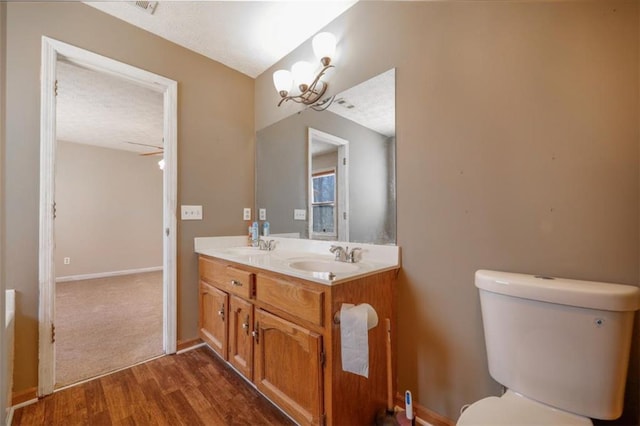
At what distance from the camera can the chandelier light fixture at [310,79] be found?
5.40 ft

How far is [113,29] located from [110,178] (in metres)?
3.70

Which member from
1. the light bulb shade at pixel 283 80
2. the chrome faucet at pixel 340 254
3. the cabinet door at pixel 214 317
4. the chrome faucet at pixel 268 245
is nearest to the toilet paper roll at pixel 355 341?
the chrome faucet at pixel 340 254

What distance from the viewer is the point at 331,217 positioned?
180cm

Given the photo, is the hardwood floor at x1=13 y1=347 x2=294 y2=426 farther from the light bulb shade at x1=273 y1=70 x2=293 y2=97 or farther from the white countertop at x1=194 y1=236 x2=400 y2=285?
the light bulb shade at x1=273 y1=70 x2=293 y2=97

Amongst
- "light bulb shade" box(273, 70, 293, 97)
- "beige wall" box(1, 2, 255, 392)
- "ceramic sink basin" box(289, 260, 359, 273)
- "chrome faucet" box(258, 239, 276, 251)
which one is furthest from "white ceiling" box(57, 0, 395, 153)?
"chrome faucet" box(258, 239, 276, 251)

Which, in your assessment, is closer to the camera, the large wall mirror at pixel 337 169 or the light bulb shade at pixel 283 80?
the large wall mirror at pixel 337 169

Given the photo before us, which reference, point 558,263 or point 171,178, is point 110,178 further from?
point 558,263

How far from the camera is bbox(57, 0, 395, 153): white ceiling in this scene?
1575mm

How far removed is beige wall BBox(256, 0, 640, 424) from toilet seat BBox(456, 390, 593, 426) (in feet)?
0.74

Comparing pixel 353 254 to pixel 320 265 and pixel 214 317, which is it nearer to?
pixel 320 265

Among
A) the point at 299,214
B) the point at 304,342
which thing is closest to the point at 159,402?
the point at 304,342

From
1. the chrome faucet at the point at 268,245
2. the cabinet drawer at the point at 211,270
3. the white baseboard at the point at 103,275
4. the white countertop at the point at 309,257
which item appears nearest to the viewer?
the white countertop at the point at 309,257

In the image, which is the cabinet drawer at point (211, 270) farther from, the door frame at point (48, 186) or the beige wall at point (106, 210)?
the beige wall at point (106, 210)

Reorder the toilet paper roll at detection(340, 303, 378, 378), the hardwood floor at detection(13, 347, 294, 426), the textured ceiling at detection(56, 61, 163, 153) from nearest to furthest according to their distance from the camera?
the toilet paper roll at detection(340, 303, 378, 378), the hardwood floor at detection(13, 347, 294, 426), the textured ceiling at detection(56, 61, 163, 153)
